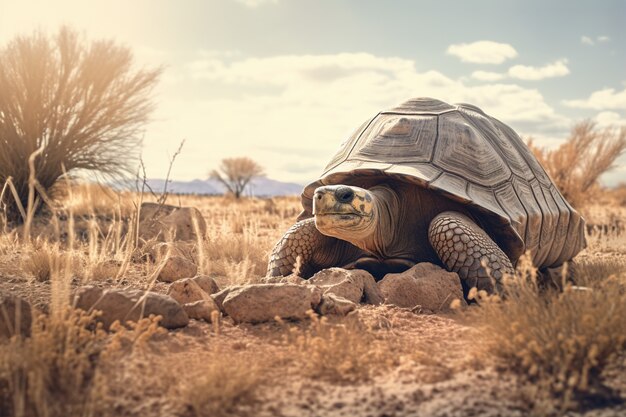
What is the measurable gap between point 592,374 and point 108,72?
11.1 meters

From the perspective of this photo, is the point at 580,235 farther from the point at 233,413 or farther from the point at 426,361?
the point at 233,413

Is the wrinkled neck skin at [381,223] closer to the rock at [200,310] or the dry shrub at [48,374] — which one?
the rock at [200,310]

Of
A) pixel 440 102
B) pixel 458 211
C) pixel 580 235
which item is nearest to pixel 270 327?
pixel 458 211

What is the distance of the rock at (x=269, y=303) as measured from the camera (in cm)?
382

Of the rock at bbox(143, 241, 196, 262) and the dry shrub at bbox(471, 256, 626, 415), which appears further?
the rock at bbox(143, 241, 196, 262)

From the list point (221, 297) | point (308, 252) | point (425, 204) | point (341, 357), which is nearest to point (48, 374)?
point (341, 357)

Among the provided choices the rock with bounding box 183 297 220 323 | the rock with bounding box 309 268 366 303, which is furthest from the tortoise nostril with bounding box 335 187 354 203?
the rock with bounding box 183 297 220 323

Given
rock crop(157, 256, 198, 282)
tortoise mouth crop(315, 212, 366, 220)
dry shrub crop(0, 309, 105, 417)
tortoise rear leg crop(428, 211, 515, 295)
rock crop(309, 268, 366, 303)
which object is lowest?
dry shrub crop(0, 309, 105, 417)

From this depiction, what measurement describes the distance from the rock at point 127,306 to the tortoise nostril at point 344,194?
4.90ft

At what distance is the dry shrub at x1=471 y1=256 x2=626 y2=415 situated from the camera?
8.41ft

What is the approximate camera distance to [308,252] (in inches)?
214

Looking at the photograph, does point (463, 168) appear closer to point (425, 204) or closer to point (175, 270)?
point (425, 204)

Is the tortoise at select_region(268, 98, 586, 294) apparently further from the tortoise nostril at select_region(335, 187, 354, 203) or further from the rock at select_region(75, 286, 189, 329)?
the rock at select_region(75, 286, 189, 329)

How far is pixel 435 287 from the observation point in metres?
4.44
